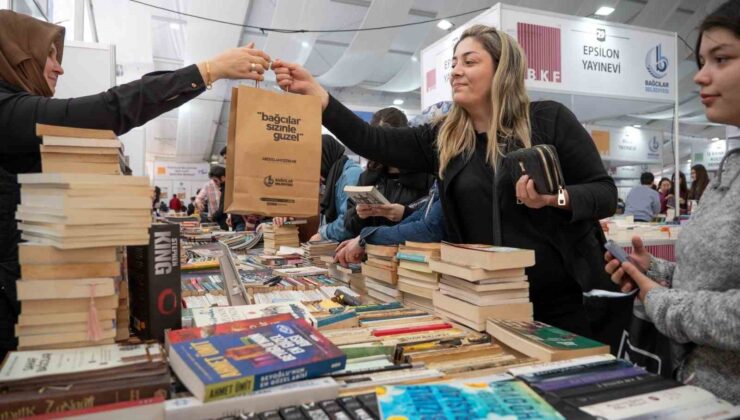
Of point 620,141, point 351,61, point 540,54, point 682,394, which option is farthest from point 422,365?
point 351,61

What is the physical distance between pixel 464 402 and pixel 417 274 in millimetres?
756

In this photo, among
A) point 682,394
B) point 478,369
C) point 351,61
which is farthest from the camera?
point 351,61

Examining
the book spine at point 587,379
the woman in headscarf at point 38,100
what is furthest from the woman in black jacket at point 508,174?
the book spine at point 587,379

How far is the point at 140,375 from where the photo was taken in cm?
85

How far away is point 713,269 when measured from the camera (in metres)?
1.00

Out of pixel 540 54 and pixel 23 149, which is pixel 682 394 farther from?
pixel 540 54

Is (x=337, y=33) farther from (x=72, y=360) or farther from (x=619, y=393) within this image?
(x=619, y=393)

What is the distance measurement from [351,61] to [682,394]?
10599 mm

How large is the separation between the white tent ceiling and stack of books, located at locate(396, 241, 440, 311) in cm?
439

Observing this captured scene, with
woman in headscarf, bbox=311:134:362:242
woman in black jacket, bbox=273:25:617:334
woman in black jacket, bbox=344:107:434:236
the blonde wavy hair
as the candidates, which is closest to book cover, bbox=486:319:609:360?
woman in black jacket, bbox=273:25:617:334

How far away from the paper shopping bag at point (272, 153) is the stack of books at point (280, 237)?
206 cm

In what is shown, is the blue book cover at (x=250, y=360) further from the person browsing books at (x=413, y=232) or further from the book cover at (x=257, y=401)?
the person browsing books at (x=413, y=232)

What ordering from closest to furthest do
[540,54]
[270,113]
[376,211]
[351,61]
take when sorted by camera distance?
[270,113] < [376,211] < [540,54] < [351,61]

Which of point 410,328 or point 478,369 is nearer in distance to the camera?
point 478,369
